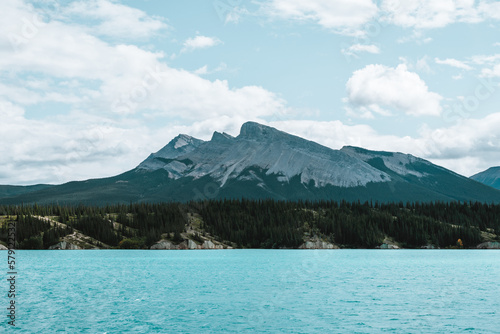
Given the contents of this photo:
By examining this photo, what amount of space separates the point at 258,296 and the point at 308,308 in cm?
1379

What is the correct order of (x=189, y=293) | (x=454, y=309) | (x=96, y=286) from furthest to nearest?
(x=96, y=286) → (x=189, y=293) → (x=454, y=309)

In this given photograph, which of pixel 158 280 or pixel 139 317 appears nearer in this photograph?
pixel 139 317

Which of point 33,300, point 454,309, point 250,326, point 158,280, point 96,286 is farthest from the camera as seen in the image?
point 158,280

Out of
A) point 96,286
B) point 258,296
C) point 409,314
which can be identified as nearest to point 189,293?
point 258,296

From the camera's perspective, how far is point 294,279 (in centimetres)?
10862

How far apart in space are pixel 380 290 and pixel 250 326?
37.3 meters

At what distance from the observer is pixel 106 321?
5984 centimetres

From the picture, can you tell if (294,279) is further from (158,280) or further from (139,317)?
(139,317)

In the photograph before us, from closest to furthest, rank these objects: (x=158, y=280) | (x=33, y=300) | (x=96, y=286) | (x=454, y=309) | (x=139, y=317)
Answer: (x=139, y=317)
(x=454, y=309)
(x=33, y=300)
(x=96, y=286)
(x=158, y=280)

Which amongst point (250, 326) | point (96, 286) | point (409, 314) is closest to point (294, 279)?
point (96, 286)

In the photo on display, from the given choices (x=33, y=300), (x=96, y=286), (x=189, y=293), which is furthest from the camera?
(x=96, y=286)

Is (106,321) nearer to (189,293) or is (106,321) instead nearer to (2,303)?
(2,303)

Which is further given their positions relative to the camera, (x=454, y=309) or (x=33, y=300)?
(x=33, y=300)

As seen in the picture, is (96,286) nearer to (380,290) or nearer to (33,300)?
(33,300)
